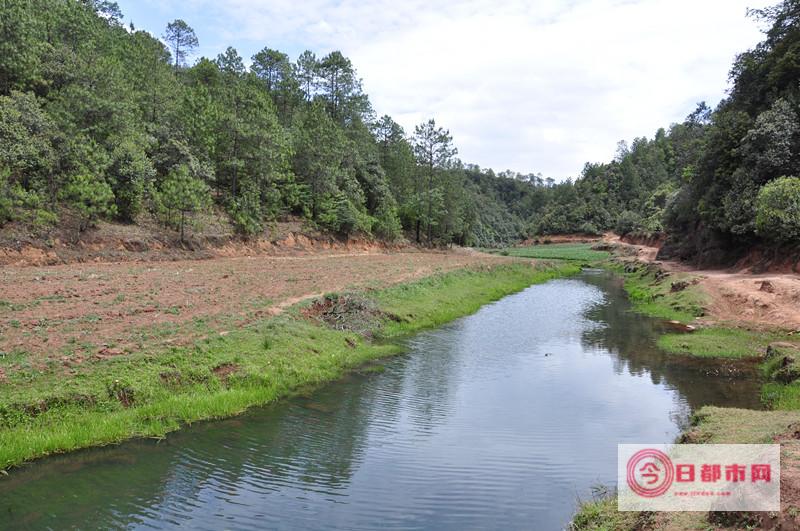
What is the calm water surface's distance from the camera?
28.5ft

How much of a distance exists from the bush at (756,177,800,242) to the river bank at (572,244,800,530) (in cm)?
394

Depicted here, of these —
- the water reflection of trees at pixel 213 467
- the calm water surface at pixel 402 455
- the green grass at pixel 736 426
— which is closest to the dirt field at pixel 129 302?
the water reflection of trees at pixel 213 467

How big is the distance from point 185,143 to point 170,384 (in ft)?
118

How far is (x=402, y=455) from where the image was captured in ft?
36.9

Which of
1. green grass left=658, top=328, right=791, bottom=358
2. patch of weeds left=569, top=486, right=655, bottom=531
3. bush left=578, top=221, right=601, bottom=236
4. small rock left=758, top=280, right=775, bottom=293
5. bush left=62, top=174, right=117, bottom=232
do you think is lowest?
patch of weeds left=569, top=486, right=655, bottom=531

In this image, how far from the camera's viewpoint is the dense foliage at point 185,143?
1248 inches

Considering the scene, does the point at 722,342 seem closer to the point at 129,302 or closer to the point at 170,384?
the point at 170,384

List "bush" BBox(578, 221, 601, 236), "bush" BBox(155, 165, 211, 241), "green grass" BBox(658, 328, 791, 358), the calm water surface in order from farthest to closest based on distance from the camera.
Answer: "bush" BBox(578, 221, 601, 236) → "bush" BBox(155, 165, 211, 241) → "green grass" BBox(658, 328, 791, 358) → the calm water surface

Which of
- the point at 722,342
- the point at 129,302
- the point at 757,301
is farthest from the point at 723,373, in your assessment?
the point at 129,302

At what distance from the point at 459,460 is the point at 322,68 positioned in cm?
7616

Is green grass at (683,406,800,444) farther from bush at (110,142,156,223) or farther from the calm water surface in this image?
bush at (110,142,156,223)

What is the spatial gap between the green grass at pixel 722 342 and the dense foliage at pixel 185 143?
32.0m

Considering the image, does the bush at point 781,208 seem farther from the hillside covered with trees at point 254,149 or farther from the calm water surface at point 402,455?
the calm water surface at point 402,455

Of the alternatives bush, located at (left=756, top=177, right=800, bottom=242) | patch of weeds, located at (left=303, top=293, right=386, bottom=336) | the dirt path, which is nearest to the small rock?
the dirt path
